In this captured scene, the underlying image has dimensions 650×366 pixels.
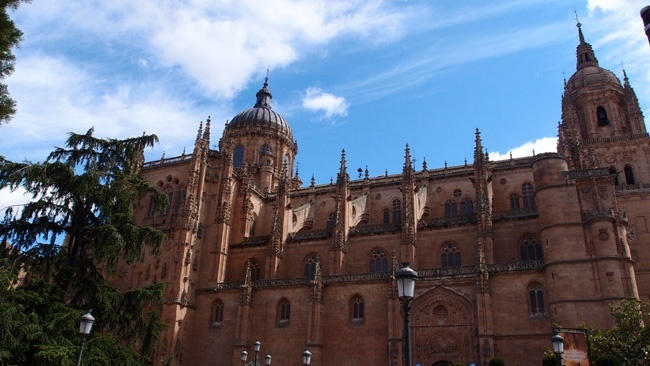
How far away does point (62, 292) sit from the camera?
887 inches

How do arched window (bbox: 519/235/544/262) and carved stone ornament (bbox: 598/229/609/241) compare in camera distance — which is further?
arched window (bbox: 519/235/544/262)

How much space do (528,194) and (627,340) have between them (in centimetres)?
2055

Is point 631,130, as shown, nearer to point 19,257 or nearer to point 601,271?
point 601,271

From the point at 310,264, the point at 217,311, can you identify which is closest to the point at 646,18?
the point at 310,264

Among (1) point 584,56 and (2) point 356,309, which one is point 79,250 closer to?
(2) point 356,309

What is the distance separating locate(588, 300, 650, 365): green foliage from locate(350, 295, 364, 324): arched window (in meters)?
15.0

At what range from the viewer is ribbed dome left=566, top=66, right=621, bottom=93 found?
49.9 meters

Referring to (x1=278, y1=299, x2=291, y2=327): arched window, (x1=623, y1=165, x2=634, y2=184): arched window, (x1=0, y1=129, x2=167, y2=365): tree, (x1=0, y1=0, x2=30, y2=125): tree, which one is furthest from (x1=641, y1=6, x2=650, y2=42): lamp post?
(x1=623, y1=165, x2=634, y2=184): arched window

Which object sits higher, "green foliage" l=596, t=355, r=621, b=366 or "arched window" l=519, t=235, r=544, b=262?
"arched window" l=519, t=235, r=544, b=262

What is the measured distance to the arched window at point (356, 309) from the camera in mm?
36375

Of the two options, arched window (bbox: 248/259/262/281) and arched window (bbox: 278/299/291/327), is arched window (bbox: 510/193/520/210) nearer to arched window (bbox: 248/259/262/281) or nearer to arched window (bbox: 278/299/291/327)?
arched window (bbox: 278/299/291/327)

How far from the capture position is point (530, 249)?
122 feet

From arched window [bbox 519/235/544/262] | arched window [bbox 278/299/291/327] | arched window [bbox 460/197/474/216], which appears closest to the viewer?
arched window [bbox 519/235/544/262]

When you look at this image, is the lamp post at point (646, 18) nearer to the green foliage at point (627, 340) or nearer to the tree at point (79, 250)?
the green foliage at point (627, 340)
